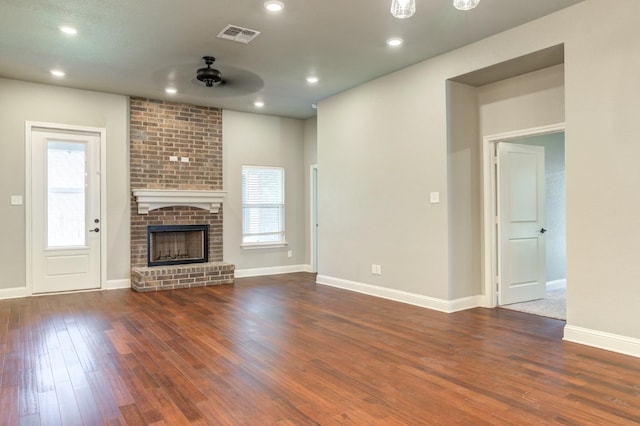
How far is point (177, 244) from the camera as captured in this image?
698 cm

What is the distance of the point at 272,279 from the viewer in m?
7.23

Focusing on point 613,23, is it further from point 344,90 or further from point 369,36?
point 344,90

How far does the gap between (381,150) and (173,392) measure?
3943 millimetres

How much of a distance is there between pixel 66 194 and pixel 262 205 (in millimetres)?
3096

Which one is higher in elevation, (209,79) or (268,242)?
(209,79)

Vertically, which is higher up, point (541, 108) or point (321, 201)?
point (541, 108)

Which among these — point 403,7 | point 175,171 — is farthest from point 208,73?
point 403,7

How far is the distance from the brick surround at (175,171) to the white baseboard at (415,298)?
2.08 m

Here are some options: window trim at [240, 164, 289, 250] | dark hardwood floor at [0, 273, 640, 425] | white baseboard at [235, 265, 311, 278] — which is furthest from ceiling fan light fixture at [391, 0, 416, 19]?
white baseboard at [235, 265, 311, 278]

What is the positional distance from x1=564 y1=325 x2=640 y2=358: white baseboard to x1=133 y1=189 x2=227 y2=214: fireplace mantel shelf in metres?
5.30

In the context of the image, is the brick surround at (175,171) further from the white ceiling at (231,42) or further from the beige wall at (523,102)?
the beige wall at (523,102)

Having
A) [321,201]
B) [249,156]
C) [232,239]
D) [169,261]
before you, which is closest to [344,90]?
[321,201]

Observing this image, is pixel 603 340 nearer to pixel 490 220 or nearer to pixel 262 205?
pixel 490 220

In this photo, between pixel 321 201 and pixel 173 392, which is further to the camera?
→ pixel 321 201
